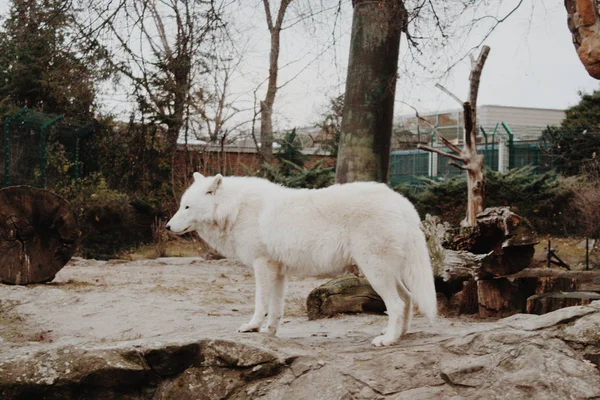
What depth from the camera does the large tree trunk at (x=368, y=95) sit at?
33.2 ft

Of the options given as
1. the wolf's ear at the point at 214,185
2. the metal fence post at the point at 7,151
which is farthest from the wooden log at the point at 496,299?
the metal fence post at the point at 7,151

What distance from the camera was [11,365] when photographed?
541 cm

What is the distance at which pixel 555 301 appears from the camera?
682 cm

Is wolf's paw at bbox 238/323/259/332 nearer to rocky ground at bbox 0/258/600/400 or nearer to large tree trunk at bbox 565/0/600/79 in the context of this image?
rocky ground at bbox 0/258/600/400

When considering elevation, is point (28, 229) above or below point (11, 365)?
above

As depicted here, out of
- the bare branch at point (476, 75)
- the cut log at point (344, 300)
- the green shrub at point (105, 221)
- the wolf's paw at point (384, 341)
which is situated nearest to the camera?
the wolf's paw at point (384, 341)

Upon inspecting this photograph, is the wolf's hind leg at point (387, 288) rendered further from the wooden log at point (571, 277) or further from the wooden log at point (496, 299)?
the wooden log at point (571, 277)

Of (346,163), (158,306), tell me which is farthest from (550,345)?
(346,163)

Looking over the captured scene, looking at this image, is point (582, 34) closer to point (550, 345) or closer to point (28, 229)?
point (550, 345)

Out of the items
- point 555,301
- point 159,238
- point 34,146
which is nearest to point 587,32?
point 555,301

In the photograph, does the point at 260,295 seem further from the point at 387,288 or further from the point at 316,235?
the point at 387,288

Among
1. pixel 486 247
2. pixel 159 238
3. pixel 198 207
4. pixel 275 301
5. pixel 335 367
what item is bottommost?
pixel 159 238

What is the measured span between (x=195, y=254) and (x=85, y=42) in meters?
8.84

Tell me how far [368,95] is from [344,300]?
3.48 m
